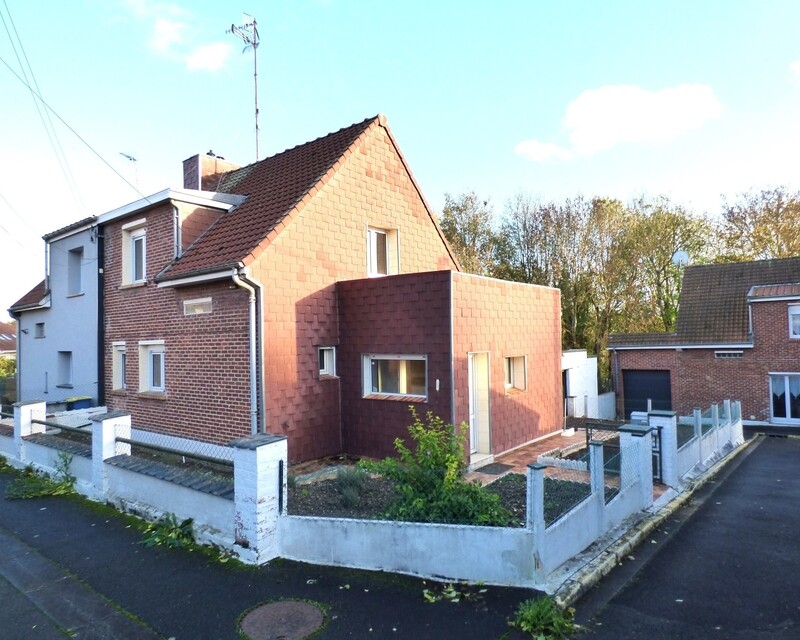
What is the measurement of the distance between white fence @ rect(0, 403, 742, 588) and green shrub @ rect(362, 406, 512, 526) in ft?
0.68

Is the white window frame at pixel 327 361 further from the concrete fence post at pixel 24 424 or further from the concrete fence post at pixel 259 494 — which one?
the concrete fence post at pixel 24 424

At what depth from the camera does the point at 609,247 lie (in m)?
26.7

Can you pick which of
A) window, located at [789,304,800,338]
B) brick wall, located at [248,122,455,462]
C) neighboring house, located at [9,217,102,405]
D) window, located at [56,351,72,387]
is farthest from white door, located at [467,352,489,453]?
window, located at [789,304,800,338]

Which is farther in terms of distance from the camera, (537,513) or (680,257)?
(680,257)

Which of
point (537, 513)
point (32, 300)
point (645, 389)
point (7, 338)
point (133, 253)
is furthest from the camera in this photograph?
point (7, 338)

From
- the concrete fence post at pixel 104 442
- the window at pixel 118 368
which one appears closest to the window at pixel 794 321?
the concrete fence post at pixel 104 442

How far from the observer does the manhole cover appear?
4555mm

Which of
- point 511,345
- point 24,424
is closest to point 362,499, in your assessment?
point 511,345

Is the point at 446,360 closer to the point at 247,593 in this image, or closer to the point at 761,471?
the point at 247,593

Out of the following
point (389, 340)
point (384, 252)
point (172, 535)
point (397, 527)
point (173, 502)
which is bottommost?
point (172, 535)

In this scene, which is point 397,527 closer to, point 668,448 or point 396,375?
point 396,375

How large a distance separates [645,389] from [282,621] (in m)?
22.4

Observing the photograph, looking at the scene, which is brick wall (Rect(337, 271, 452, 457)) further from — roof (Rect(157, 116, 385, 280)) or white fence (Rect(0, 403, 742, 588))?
white fence (Rect(0, 403, 742, 588))

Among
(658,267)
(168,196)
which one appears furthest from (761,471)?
(658,267)
